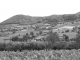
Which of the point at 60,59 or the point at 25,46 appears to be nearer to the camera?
the point at 60,59

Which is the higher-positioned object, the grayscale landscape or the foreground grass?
the foreground grass

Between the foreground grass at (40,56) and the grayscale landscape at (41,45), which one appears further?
the grayscale landscape at (41,45)

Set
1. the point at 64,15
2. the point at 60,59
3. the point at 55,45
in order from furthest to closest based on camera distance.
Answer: the point at 64,15, the point at 55,45, the point at 60,59

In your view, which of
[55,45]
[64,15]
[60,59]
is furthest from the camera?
[64,15]

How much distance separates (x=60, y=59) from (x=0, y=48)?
12665 millimetres

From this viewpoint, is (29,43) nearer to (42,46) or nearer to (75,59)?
(42,46)

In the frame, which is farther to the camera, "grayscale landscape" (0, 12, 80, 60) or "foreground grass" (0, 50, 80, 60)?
"grayscale landscape" (0, 12, 80, 60)

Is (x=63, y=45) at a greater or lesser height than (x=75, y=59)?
lesser

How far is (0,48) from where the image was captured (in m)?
16.7

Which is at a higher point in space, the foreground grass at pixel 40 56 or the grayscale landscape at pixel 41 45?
the foreground grass at pixel 40 56

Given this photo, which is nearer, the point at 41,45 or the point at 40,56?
the point at 40,56

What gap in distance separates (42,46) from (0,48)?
4.76 meters

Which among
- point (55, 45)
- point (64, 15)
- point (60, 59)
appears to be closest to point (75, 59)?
point (60, 59)

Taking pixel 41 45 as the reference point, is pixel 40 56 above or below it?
above
